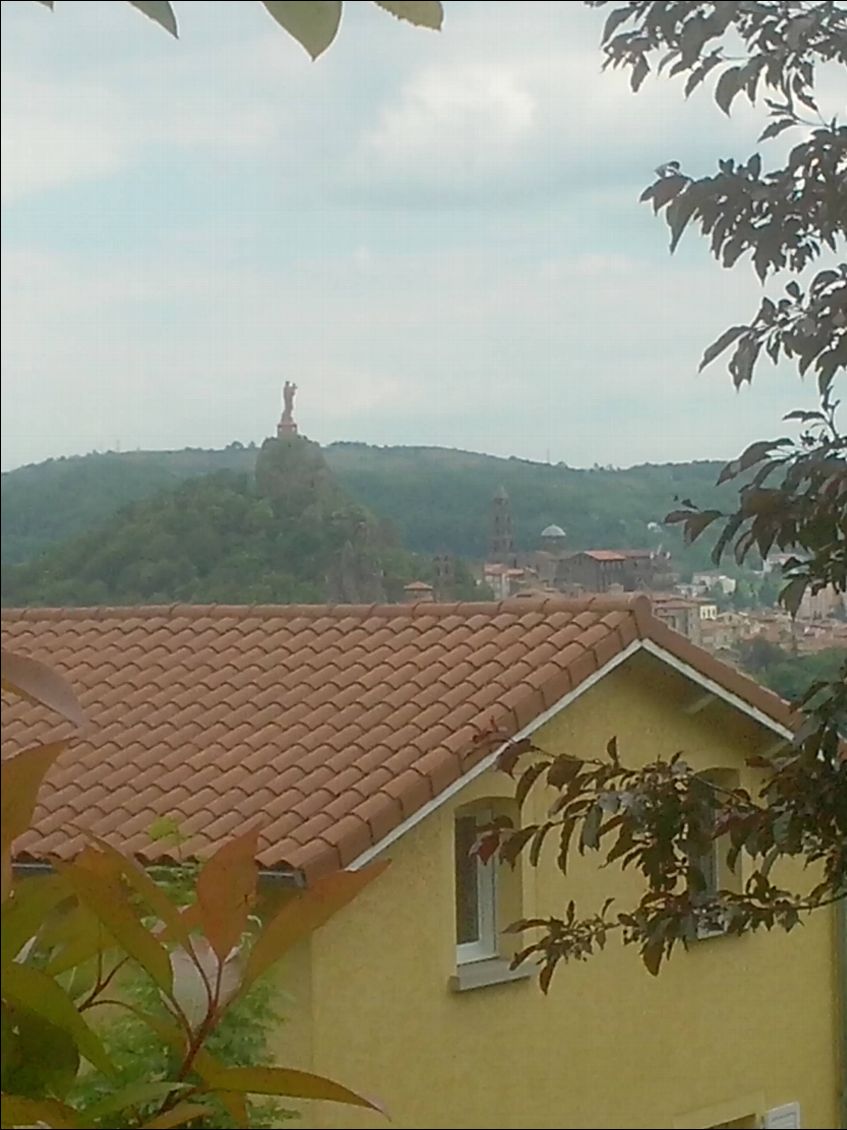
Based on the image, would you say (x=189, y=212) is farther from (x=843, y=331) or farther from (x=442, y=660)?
(x=843, y=331)

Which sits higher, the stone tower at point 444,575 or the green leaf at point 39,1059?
the stone tower at point 444,575

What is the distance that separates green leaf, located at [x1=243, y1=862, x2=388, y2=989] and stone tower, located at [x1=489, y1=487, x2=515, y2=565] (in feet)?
3.18

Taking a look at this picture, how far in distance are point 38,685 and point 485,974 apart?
1.15 metres

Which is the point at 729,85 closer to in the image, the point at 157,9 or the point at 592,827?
the point at 592,827

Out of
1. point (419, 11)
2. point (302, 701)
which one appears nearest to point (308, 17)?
point (419, 11)

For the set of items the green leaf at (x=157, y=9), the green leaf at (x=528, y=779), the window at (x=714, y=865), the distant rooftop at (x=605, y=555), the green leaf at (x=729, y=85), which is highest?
the green leaf at (x=729, y=85)

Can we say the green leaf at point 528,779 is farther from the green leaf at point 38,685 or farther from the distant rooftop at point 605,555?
the green leaf at point 38,685

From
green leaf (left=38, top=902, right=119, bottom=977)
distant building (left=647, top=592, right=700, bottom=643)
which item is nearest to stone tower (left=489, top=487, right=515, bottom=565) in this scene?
distant building (left=647, top=592, right=700, bottom=643)

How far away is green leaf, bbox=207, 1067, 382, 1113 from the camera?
40 centimetres

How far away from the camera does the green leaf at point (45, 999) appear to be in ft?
1.22

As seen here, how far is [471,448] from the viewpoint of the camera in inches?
53.1

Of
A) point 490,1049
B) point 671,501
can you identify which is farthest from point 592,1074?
point 671,501

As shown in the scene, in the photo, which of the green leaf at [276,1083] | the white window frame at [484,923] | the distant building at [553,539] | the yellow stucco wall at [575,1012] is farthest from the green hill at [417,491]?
the green leaf at [276,1083]

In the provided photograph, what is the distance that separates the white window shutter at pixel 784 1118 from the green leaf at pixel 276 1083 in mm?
1265
